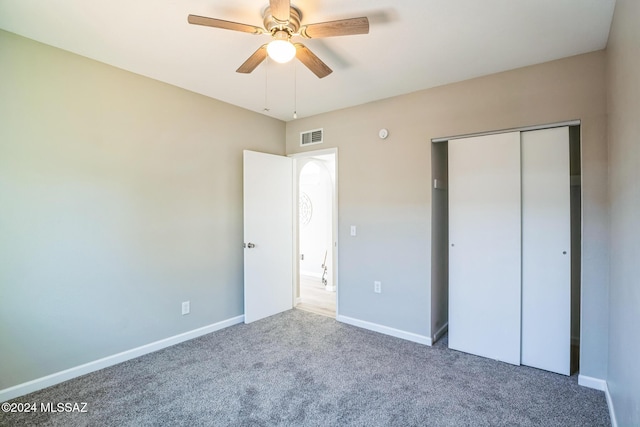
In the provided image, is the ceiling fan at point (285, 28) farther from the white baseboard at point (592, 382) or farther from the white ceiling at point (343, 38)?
the white baseboard at point (592, 382)

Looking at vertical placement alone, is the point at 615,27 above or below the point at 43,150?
above

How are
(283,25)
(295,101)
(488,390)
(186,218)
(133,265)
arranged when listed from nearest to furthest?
(283,25) < (488,390) < (133,265) < (186,218) < (295,101)

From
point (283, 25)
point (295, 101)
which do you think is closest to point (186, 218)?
point (295, 101)

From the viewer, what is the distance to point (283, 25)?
1804 mm

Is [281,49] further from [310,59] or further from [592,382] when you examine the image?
[592,382]

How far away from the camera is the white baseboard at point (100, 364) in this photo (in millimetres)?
2219

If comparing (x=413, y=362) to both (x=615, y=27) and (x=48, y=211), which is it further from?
(x=48, y=211)

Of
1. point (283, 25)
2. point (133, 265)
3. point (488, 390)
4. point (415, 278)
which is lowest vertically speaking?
point (488, 390)

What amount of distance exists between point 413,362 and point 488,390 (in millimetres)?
616

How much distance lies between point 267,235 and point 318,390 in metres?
2.02

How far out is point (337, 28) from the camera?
1.74m

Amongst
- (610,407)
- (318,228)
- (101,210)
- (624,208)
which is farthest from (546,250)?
(318,228)

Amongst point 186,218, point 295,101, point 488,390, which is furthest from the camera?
point 295,101

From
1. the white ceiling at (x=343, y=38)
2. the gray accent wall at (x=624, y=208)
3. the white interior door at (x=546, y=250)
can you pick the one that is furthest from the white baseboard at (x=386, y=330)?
the white ceiling at (x=343, y=38)
